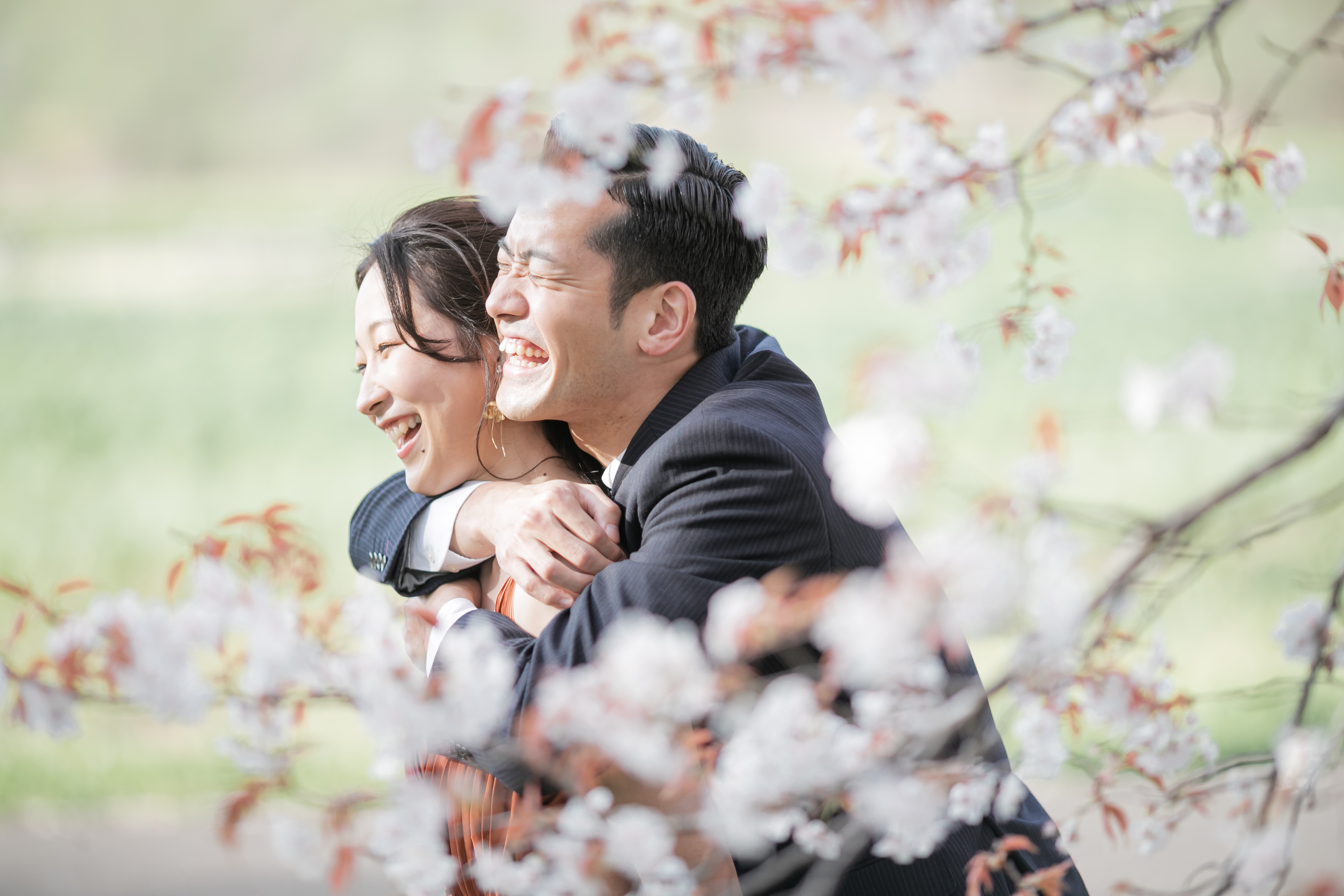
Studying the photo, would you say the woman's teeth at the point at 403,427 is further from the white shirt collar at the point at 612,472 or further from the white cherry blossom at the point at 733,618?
the white cherry blossom at the point at 733,618

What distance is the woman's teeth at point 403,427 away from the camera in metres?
1.63

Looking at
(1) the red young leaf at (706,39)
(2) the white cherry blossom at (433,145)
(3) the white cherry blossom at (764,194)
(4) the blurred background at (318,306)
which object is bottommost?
(4) the blurred background at (318,306)

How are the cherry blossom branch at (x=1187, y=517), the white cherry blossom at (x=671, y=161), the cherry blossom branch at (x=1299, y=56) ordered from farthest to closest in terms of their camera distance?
the white cherry blossom at (x=671, y=161), the cherry blossom branch at (x=1299, y=56), the cherry blossom branch at (x=1187, y=517)

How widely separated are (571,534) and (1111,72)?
74 centimetres

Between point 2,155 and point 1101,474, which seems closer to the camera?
point 1101,474

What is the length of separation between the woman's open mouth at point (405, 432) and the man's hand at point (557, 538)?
0.24 m

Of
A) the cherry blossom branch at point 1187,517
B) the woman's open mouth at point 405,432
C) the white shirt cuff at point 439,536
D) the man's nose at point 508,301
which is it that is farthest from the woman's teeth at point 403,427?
the cherry blossom branch at point 1187,517

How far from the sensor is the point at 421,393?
1.58 meters

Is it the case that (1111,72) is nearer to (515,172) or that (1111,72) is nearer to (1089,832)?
(515,172)

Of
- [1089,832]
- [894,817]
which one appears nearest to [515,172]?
[894,817]

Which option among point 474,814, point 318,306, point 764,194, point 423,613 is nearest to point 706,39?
point 764,194

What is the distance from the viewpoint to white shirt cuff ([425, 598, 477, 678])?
1.39 m

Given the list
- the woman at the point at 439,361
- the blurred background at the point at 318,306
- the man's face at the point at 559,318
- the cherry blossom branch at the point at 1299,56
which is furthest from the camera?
the blurred background at the point at 318,306

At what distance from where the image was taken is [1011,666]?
89 cm
